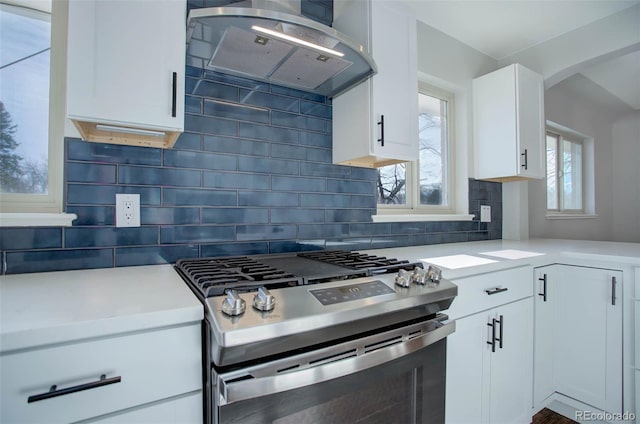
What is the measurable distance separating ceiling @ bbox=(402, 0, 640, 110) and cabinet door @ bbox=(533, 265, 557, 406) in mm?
1682

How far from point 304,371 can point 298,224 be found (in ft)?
3.11

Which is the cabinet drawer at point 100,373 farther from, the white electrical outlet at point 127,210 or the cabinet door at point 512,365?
the cabinet door at point 512,365

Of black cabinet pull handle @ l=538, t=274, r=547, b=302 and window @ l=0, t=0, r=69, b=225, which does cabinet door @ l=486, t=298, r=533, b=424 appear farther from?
window @ l=0, t=0, r=69, b=225

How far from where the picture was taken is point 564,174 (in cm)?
394

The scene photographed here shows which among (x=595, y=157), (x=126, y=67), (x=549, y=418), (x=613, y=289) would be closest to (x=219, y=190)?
(x=126, y=67)

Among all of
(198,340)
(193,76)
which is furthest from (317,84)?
(198,340)

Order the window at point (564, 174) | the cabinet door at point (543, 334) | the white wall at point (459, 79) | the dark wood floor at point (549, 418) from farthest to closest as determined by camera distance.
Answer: the window at point (564, 174)
the white wall at point (459, 79)
the dark wood floor at point (549, 418)
the cabinet door at point (543, 334)

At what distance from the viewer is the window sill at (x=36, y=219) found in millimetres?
→ 1065

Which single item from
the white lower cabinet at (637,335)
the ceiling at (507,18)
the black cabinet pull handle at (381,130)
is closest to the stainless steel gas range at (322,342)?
the black cabinet pull handle at (381,130)

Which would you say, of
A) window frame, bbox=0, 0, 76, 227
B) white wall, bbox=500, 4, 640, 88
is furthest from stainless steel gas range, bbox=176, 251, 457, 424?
white wall, bbox=500, 4, 640, 88

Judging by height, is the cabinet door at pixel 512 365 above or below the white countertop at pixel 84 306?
below

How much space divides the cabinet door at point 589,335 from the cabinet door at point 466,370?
0.77m

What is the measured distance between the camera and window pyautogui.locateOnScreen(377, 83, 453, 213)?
2.26m

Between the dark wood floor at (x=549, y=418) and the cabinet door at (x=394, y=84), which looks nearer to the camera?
the cabinet door at (x=394, y=84)
